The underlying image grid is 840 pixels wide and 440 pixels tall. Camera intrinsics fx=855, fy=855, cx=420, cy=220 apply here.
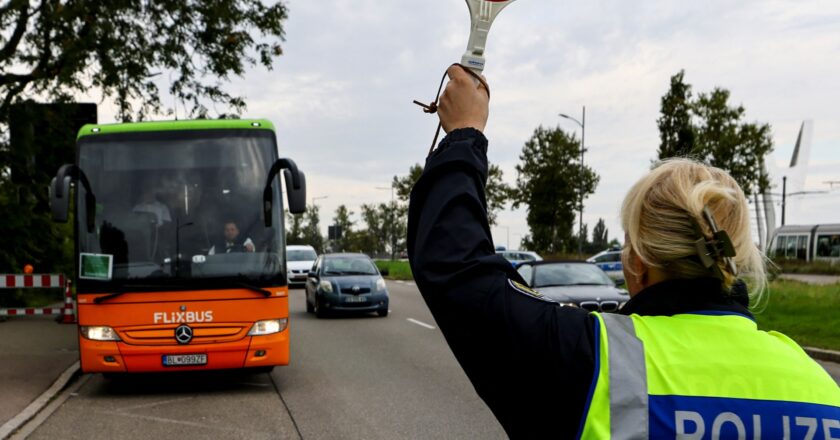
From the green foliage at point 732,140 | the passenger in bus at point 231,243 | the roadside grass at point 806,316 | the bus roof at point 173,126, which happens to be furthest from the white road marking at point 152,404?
the green foliage at point 732,140

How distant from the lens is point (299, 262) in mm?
33844

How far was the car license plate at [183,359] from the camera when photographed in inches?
351

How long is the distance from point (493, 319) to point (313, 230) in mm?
92972

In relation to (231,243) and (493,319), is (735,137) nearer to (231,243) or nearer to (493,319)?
(231,243)

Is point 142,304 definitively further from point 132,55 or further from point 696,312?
point 132,55

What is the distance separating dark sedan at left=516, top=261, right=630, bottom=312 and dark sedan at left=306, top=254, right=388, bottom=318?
15.5 ft

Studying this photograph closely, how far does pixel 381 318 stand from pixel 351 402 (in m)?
10.4

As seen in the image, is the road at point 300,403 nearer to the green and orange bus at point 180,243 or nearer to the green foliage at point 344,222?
the green and orange bus at point 180,243

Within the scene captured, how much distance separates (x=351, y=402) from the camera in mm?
8633

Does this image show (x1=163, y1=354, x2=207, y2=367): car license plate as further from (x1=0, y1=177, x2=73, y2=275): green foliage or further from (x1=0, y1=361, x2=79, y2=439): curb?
(x1=0, y1=177, x2=73, y2=275): green foliage

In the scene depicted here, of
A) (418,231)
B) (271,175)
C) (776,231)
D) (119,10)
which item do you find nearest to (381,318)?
(119,10)

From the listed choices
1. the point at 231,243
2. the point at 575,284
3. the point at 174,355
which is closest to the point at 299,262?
the point at 575,284

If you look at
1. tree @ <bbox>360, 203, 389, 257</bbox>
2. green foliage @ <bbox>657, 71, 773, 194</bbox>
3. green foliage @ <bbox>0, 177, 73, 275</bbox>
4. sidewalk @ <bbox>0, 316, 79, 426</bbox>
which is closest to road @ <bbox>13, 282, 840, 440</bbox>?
sidewalk @ <bbox>0, 316, 79, 426</bbox>

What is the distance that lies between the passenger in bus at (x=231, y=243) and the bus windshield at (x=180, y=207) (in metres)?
0.01
